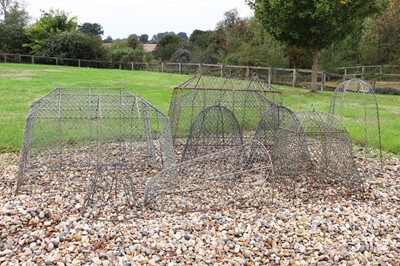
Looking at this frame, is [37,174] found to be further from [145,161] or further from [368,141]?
[368,141]

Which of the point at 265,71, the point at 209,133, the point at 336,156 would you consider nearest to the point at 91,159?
the point at 209,133

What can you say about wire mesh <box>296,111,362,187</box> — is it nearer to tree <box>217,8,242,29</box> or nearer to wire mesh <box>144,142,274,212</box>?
wire mesh <box>144,142,274,212</box>

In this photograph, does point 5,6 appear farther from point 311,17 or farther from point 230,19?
point 311,17

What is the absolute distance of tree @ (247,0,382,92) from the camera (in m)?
16.7

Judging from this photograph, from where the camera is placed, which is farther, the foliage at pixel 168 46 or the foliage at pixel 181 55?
the foliage at pixel 168 46

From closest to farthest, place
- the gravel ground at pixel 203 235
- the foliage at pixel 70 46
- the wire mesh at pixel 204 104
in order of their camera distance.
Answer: the gravel ground at pixel 203 235, the wire mesh at pixel 204 104, the foliage at pixel 70 46

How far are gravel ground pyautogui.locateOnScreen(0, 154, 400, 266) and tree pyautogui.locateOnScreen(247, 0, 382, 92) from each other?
13.1 metres

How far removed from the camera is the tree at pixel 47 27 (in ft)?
124

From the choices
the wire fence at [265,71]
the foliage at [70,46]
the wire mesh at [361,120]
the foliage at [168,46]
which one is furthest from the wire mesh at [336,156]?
the foliage at [168,46]

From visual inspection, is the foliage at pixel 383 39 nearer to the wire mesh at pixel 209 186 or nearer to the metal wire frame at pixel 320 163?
the metal wire frame at pixel 320 163

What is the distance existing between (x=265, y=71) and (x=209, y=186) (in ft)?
68.9

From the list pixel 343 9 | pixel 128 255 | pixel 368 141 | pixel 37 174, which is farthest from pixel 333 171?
pixel 343 9

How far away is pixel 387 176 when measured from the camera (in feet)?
22.6

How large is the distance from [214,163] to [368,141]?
4302 mm
